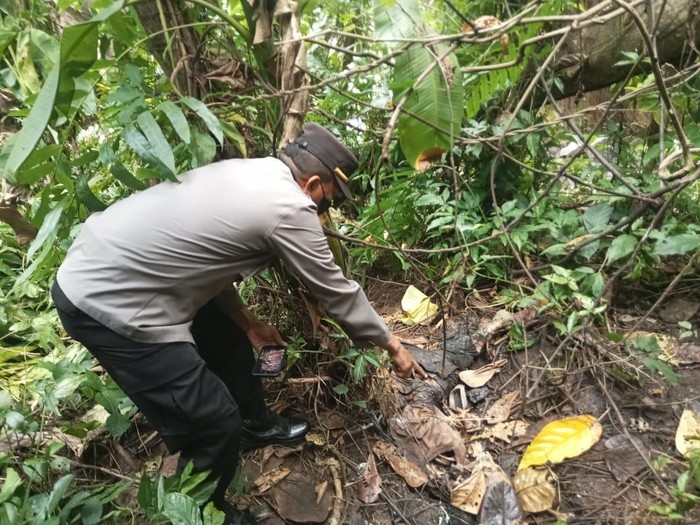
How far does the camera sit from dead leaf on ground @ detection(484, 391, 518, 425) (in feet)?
6.25

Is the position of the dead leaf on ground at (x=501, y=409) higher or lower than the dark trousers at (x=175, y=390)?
lower

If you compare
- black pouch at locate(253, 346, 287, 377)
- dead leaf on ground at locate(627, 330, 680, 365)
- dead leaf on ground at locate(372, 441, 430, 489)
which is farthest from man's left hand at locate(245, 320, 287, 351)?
dead leaf on ground at locate(627, 330, 680, 365)

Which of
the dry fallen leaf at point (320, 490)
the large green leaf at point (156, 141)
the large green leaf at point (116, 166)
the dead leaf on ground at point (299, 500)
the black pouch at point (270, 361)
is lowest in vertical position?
the dry fallen leaf at point (320, 490)

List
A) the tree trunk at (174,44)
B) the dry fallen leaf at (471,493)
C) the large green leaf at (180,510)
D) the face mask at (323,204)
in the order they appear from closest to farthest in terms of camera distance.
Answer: the large green leaf at (180,510) → the tree trunk at (174,44) → the face mask at (323,204) → the dry fallen leaf at (471,493)

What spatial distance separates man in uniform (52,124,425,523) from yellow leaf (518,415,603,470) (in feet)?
2.42

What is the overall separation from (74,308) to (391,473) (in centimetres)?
127

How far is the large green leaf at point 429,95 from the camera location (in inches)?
48.4

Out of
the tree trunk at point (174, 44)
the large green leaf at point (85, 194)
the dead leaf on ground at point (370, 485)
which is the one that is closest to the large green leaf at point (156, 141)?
the tree trunk at point (174, 44)

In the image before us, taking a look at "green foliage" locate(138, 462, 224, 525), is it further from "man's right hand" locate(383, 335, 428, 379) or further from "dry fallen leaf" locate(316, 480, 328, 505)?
"man's right hand" locate(383, 335, 428, 379)

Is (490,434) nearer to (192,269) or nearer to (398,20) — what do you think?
(192,269)

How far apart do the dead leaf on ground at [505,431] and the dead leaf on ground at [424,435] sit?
10 cm

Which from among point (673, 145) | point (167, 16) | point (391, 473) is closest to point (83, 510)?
point (391, 473)

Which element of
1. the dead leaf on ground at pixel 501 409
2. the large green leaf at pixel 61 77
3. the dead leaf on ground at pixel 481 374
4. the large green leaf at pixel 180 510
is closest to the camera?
the large green leaf at pixel 61 77

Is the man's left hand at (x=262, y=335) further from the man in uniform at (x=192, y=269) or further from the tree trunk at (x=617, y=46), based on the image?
the tree trunk at (x=617, y=46)
